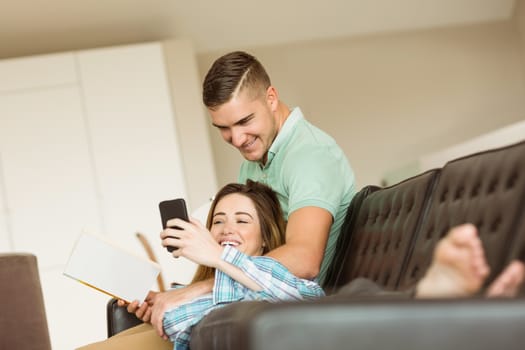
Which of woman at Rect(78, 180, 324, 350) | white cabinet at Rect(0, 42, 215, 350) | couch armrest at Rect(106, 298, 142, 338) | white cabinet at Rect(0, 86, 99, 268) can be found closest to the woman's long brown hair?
woman at Rect(78, 180, 324, 350)

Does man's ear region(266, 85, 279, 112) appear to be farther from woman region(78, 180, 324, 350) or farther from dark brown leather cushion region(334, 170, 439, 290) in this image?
woman region(78, 180, 324, 350)

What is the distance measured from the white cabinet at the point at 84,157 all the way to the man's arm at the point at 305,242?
431 cm

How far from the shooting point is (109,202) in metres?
6.85

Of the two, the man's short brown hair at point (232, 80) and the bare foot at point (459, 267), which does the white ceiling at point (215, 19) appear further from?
the bare foot at point (459, 267)

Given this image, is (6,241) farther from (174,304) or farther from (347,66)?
(174,304)

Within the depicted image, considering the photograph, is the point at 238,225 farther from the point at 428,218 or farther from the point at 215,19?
the point at 215,19

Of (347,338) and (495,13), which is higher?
(495,13)

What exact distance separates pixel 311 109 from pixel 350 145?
46 cm

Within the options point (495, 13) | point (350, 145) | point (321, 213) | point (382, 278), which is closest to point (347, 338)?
point (382, 278)

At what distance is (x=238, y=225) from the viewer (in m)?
2.58

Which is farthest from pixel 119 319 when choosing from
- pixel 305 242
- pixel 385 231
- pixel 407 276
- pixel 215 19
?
pixel 215 19

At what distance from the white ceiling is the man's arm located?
187 inches

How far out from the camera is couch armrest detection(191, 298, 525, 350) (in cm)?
118

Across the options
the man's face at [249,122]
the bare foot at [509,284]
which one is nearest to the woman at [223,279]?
the man's face at [249,122]
